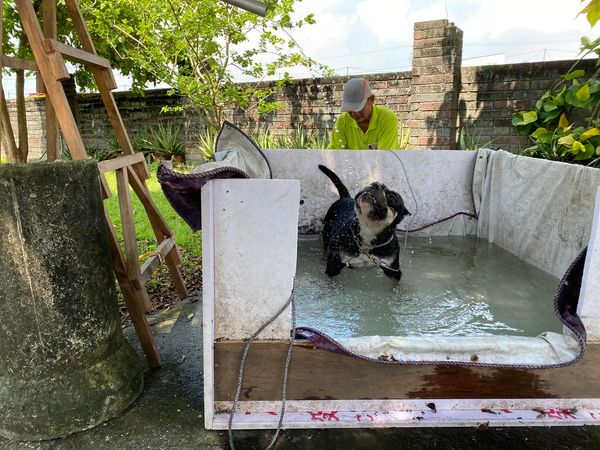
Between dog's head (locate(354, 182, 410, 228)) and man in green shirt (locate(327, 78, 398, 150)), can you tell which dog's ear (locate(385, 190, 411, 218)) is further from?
man in green shirt (locate(327, 78, 398, 150))

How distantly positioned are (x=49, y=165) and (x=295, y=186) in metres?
1.23

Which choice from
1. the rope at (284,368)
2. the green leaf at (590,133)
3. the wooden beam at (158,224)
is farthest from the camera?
the green leaf at (590,133)

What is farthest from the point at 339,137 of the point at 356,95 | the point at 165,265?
the point at 165,265

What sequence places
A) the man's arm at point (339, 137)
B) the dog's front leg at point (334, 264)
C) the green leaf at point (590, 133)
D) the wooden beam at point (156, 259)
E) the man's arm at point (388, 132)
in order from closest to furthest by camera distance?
the wooden beam at point (156, 259) < the green leaf at point (590, 133) < the dog's front leg at point (334, 264) < the man's arm at point (388, 132) < the man's arm at point (339, 137)

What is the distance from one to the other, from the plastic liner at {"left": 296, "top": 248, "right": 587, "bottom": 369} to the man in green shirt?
335cm

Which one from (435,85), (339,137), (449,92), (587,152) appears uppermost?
(435,85)

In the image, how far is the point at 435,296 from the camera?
12.8 feet

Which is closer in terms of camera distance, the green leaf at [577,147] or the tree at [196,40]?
the green leaf at [577,147]

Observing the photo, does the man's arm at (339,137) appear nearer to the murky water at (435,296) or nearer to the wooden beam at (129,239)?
the murky water at (435,296)

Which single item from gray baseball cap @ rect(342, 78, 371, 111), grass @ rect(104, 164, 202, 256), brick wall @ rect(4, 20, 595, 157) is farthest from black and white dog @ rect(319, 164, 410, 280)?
brick wall @ rect(4, 20, 595, 157)

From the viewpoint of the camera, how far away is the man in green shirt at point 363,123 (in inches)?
195

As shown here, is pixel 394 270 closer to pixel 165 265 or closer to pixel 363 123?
pixel 363 123

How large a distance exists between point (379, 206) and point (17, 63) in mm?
2751

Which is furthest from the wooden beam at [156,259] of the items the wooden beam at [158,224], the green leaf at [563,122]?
the green leaf at [563,122]
